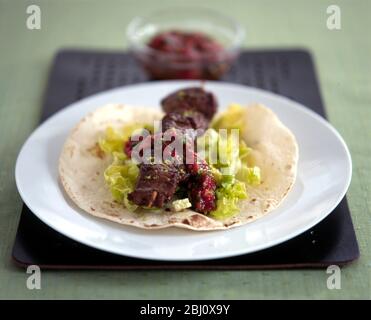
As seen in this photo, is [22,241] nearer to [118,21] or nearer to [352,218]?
[352,218]

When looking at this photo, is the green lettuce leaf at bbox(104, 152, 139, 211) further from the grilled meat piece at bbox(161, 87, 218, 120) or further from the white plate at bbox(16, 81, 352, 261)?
the grilled meat piece at bbox(161, 87, 218, 120)

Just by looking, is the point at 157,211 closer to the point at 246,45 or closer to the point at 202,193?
the point at 202,193

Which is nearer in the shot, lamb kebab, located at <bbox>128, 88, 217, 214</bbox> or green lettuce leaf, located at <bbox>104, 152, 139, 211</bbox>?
lamb kebab, located at <bbox>128, 88, 217, 214</bbox>

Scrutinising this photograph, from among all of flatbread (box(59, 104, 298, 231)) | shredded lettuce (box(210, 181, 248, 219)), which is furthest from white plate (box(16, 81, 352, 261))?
shredded lettuce (box(210, 181, 248, 219))

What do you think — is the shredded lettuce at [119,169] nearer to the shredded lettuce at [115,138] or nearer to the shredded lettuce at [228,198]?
the shredded lettuce at [115,138]

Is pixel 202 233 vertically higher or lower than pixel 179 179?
lower

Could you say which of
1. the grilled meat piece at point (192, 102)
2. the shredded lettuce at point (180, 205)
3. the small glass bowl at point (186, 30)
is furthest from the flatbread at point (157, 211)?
the small glass bowl at point (186, 30)

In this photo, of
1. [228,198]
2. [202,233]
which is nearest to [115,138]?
[228,198]
